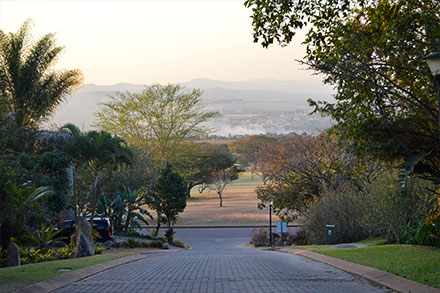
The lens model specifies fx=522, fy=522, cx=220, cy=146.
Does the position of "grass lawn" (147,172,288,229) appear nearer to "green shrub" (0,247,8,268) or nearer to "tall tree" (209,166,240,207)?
"tall tree" (209,166,240,207)

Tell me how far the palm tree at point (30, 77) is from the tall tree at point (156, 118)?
24931 mm

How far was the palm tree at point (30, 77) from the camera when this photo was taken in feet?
88.9

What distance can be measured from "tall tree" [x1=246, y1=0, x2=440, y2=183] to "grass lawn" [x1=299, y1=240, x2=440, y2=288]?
78.5 inches

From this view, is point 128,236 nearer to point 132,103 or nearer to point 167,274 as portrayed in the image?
point 167,274

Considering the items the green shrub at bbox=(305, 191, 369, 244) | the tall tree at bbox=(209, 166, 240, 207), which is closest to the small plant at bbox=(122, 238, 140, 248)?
the green shrub at bbox=(305, 191, 369, 244)

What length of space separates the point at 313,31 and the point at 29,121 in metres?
20.7

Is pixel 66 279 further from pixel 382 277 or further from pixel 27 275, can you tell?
pixel 382 277

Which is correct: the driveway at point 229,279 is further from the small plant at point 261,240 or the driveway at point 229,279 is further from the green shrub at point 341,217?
the small plant at point 261,240

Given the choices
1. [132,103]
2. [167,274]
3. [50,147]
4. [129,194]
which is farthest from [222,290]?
[132,103]

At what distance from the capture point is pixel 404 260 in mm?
12531

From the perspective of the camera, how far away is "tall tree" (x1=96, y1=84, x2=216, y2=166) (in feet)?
180

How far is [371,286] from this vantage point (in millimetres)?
10062

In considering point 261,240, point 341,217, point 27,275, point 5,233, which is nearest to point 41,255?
point 5,233

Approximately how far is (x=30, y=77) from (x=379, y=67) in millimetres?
20180
